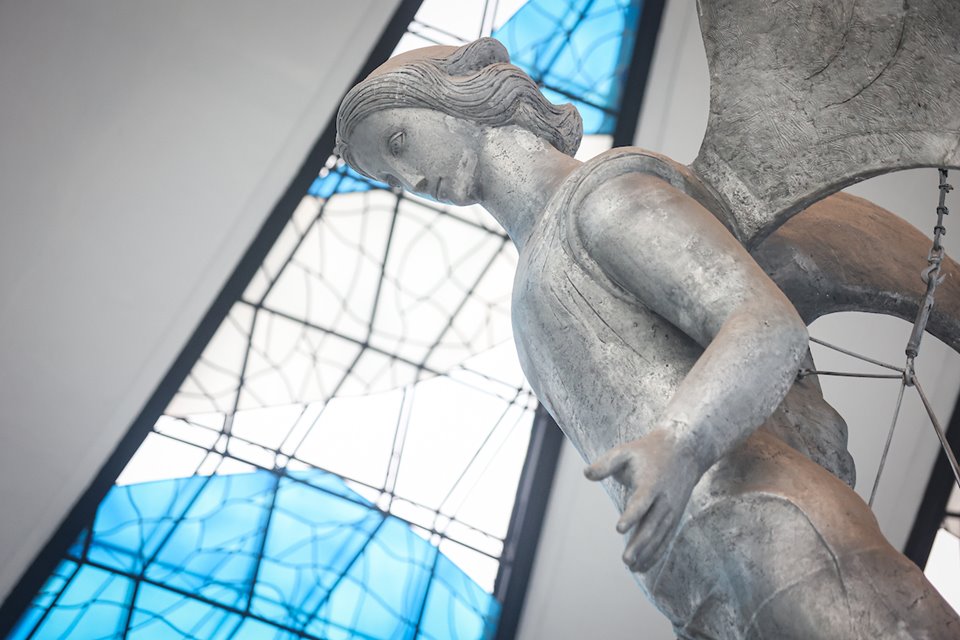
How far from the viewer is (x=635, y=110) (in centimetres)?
704

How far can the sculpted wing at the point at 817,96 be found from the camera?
Answer: 7.29 feet

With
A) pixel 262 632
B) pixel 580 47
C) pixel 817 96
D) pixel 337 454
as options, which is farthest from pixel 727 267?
pixel 580 47

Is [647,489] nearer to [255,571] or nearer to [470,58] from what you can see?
[470,58]

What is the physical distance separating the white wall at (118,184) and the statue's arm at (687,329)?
3989 millimetres

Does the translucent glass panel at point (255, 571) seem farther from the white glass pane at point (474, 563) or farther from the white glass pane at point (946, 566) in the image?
the white glass pane at point (946, 566)

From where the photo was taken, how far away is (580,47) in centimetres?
734

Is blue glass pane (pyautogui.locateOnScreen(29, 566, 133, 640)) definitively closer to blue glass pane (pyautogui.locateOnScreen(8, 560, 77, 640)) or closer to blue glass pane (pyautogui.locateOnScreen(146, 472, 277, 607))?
blue glass pane (pyautogui.locateOnScreen(8, 560, 77, 640))

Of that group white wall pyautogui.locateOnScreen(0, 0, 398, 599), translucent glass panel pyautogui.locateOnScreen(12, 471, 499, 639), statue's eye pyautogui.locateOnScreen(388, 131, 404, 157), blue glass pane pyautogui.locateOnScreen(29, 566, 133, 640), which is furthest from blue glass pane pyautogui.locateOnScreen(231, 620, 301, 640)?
statue's eye pyautogui.locateOnScreen(388, 131, 404, 157)

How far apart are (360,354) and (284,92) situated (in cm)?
138

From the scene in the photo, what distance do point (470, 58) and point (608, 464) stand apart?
1.15m

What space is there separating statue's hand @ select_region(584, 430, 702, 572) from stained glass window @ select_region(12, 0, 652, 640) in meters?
4.37

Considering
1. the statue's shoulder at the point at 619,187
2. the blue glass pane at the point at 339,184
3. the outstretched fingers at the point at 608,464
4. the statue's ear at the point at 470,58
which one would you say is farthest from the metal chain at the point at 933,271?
the blue glass pane at the point at 339,184

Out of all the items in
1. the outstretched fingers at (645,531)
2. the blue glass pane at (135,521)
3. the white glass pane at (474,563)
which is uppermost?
the white glass pane at (474,563)

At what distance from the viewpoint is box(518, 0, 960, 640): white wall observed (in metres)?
6.10
